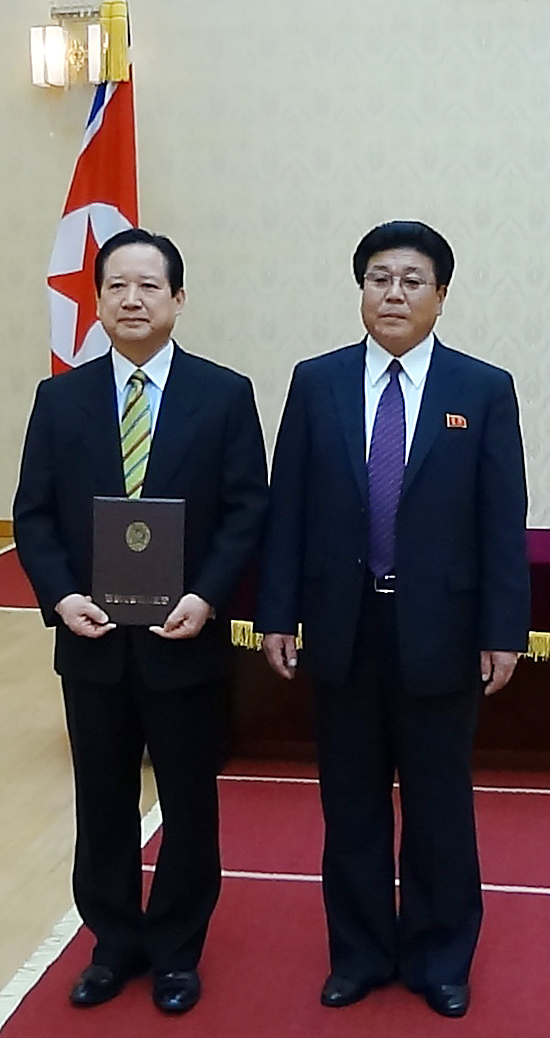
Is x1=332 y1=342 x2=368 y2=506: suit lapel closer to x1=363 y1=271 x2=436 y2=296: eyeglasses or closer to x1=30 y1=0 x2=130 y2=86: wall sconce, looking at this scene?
x1=363 y1=271 x2=436 y2=296: eyeglasses

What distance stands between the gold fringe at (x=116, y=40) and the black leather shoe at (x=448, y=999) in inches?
176

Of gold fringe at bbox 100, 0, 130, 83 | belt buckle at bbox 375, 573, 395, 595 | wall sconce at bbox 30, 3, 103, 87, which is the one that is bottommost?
belt buckle at bbox 375, 573, 395, 595

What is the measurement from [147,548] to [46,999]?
3.04 ft

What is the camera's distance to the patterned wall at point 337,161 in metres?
6.25

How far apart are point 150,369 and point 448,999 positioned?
128 cm

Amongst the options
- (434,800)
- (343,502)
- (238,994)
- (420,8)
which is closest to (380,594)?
(343,502)

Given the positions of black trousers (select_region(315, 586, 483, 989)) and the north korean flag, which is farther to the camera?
the north korean flag

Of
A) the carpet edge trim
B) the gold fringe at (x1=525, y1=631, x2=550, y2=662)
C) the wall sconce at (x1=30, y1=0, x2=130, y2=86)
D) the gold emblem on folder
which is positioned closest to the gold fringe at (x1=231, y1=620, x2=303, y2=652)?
the gold fringe at (x1=525, y1=631, x2=550, y2=662)

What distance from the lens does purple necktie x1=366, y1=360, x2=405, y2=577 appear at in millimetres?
2209

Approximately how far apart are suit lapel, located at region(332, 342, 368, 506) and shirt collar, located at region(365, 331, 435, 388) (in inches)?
0.9

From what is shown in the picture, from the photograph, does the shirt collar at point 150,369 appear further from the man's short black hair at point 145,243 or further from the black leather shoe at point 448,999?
the black leather shoe at point 448,999

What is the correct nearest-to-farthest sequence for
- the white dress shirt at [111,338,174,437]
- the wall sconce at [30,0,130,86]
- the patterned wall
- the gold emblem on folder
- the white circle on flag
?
the gold emblem on folder → the white dress shirt at [111,338,174,437] → the white circle on flag → the patterned wall → the wall sconce at [30,0,130,86]

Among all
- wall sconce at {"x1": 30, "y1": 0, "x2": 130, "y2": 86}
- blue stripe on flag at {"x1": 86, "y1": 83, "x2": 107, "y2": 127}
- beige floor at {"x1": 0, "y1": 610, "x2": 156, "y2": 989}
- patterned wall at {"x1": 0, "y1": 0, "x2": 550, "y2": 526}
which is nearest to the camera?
beige floor at {"x1": 0, "y1": 610, "x2": 156, "y2": 989}

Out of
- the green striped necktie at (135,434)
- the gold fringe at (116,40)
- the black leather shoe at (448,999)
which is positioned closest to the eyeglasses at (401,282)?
the green striped necktie at (135,434)
